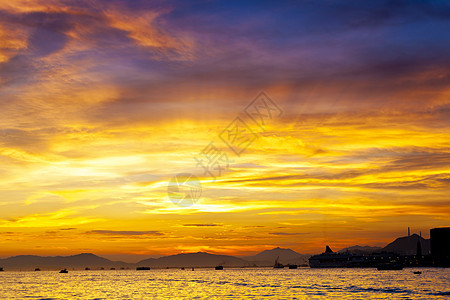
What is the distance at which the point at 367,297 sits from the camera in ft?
473

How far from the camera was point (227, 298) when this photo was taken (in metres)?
149

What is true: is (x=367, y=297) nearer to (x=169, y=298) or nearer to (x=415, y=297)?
(x=415, y=297)

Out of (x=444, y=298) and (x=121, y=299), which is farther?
(x=121, y=299)

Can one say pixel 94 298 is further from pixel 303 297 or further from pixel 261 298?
pixel 303 297

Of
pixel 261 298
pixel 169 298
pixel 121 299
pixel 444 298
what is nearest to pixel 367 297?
pixel 444 298

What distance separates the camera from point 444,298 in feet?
441

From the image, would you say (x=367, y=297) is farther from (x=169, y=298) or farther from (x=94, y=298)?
(x=94, y=298)

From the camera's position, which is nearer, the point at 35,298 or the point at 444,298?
the point at 444,298

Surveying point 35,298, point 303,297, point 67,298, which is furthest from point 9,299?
point 303,297

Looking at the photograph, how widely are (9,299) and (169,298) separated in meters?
51.3

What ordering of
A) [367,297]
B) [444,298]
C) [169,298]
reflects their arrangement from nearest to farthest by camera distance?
[444,298]
[367,297]
[169,298]

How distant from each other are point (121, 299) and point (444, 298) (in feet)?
293

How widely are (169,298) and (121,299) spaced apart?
14341 mm

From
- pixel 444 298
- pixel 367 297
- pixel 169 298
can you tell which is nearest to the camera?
pixel 444 298
